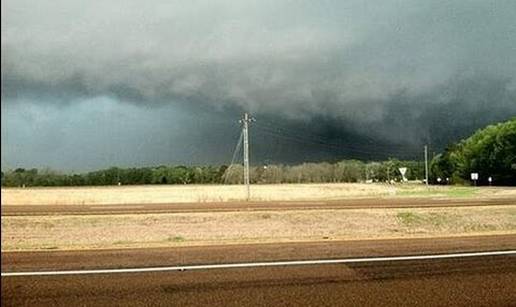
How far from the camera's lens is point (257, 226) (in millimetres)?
22219

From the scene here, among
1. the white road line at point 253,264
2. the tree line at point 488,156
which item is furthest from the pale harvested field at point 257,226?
the tree line at point 488,156

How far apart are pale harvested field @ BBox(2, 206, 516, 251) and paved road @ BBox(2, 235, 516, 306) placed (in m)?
6.16

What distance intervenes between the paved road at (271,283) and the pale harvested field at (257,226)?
6165mm

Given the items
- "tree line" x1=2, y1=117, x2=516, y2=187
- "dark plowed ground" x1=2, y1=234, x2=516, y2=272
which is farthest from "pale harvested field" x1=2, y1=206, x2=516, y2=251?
"tree line" x1=2, y1=117, x2=516, y2=187

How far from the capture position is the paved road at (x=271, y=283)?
7.31 m

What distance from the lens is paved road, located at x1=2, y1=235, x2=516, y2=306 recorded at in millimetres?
7312

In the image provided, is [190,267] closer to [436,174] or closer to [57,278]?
[57,278]

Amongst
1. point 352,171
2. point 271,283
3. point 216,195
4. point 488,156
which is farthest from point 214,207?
point 352,171

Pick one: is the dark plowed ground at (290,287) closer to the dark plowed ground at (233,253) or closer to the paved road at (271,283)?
the paved road at (271,283)

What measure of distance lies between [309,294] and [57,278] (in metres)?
4.07

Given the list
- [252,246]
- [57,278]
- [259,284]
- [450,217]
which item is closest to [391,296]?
[259,284]

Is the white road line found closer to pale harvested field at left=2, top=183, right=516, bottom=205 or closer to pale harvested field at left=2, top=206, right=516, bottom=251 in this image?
pale harvested field at left=2, top=206, right=516, bottom=251

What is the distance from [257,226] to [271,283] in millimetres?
13844

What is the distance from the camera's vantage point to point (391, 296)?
747 cm
